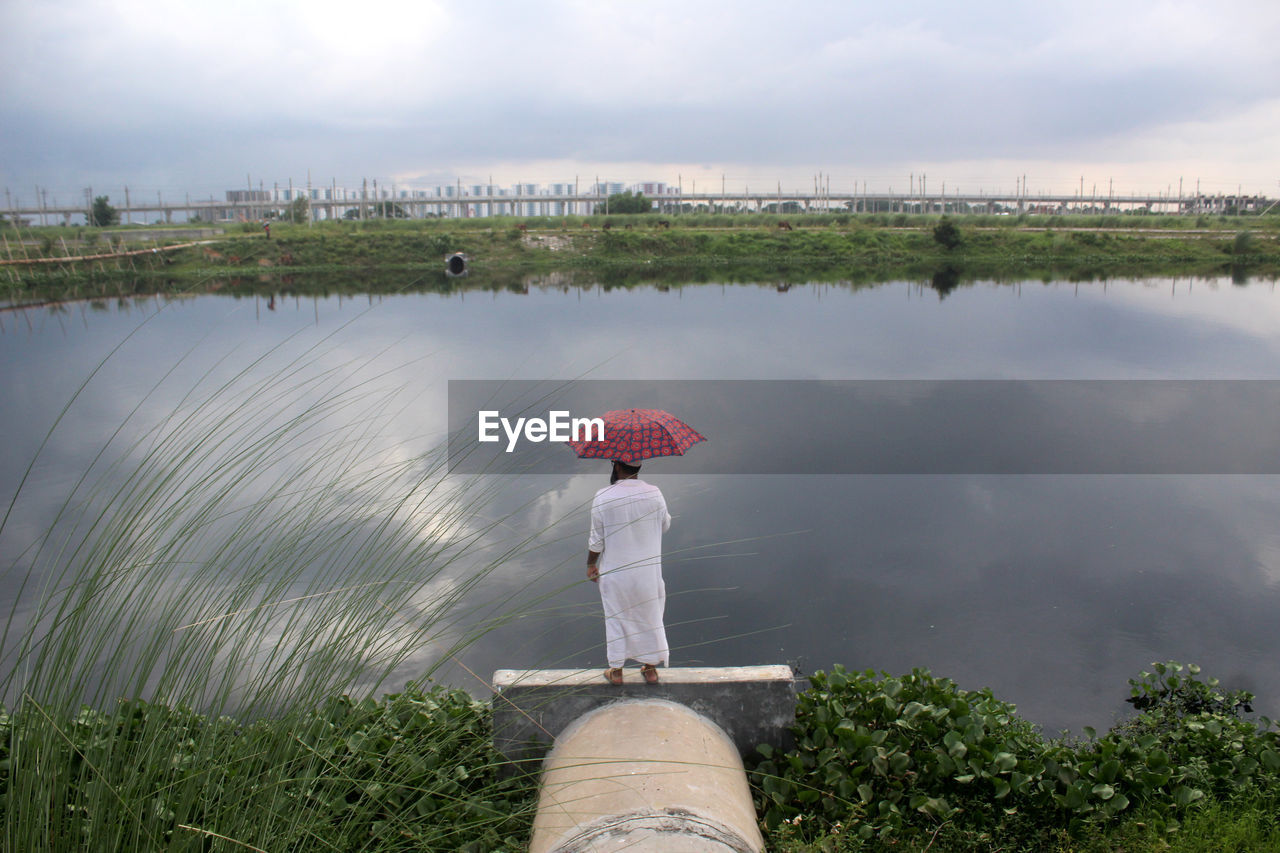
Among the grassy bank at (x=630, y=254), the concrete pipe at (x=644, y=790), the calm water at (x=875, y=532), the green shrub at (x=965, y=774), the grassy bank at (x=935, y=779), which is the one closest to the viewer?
the concrete pipe at (x=644, y=790)

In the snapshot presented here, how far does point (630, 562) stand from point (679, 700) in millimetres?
620

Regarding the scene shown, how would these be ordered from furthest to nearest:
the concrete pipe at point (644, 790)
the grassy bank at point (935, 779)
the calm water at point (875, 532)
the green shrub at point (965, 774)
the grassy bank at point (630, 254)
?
the grassy bank at point (630, 254)
the calm water at point (875, 532)
the green shrub at point (965, 774)
the grassy bank at point (935, 779)
the concrete pipe at point (644, 790)

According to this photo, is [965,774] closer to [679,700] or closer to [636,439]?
[679,700]

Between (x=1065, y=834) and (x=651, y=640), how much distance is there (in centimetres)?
169

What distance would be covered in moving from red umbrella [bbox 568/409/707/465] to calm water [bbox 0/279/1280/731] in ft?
1.37

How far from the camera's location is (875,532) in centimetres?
779

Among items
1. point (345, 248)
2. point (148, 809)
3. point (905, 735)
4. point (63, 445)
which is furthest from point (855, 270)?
point (148, 809)

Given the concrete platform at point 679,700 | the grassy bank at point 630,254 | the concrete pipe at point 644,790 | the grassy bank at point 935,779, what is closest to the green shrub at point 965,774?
the grassy bank at point 935,779

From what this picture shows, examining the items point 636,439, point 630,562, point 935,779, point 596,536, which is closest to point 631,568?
point 630,562

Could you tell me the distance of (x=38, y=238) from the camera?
35.6 metres

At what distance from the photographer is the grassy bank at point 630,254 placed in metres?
31.1

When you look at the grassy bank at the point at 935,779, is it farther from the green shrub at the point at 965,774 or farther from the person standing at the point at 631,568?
the person standing at the point at 631,568

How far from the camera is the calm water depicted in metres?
5.66

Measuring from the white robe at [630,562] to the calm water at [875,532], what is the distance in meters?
0.17
